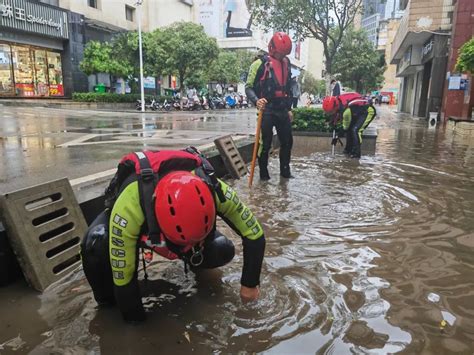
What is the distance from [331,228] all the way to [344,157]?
4.39m

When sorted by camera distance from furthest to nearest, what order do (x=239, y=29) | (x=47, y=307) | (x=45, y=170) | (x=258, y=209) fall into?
(x=239, y=29) → (x=45, y=170) → (x=258, y=209) → (x=47, y=307)

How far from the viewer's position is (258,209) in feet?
14.2

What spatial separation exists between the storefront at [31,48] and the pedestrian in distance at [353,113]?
20.8 m

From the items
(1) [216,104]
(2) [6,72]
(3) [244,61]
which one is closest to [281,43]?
(2) [6,72]

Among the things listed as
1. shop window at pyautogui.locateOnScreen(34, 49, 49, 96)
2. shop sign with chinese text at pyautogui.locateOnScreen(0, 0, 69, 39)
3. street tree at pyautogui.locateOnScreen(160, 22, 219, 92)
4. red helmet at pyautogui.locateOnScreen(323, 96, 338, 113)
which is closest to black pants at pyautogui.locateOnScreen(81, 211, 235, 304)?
red helmet at pyautogui.locateOnScreen(323, 96, 338, 113)

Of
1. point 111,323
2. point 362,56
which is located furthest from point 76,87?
point 111,323

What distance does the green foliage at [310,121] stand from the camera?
36.7 ft

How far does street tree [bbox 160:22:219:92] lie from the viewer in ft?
83.4

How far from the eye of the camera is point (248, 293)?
245 centimetres

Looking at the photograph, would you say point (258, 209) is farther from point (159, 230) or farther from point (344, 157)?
point (344, 157)

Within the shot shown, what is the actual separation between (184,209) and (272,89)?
13.2 feet

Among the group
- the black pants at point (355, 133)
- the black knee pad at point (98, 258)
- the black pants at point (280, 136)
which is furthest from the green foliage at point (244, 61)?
A: the black knee pad at point (98, 258)

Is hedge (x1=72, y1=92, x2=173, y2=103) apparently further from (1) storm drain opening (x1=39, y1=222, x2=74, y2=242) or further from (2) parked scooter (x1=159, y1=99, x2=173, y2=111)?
(1) storm drain opening (x1=39, y1=222, x2=74, y2=242)

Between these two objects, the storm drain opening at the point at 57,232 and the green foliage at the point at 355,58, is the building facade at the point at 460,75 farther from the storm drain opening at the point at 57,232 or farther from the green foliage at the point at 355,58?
the storm drain opening at the point at 57,232
